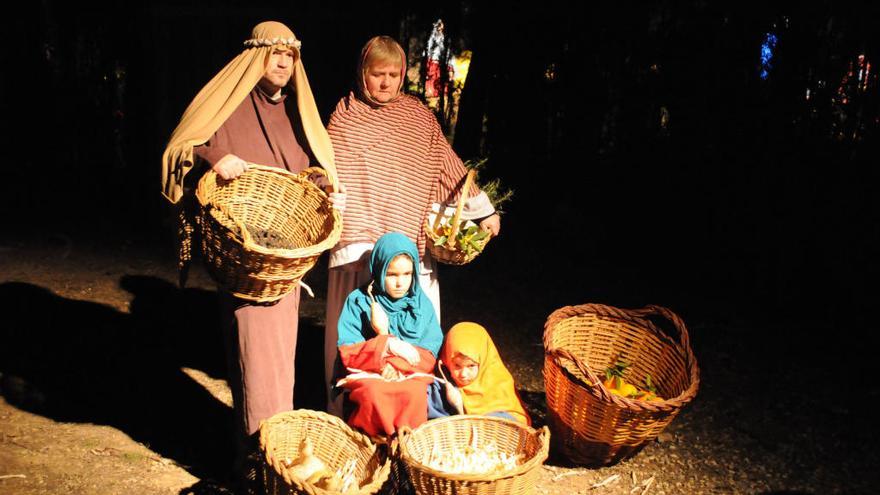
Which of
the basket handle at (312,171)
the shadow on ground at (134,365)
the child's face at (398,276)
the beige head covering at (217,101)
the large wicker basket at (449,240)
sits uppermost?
the beige head covering at (217,101)

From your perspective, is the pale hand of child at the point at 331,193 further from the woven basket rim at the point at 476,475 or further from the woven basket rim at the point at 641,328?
the woven basket rim at the point at 641,328

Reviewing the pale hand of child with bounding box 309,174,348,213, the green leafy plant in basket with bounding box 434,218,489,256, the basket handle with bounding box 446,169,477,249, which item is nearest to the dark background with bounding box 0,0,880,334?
the green leafy plant in basket with bounding box 434,218,489,256

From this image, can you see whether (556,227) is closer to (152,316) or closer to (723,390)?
(723,390)

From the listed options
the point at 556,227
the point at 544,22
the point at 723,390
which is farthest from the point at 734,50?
the point at 723,390

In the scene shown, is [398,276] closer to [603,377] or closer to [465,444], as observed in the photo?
[465,444]

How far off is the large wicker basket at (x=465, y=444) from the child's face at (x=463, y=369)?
224 millimetres

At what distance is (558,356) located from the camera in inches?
159

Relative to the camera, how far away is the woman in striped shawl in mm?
3990

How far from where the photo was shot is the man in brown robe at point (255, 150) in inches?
136

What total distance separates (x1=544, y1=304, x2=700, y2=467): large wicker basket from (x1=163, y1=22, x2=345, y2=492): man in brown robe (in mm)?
1393

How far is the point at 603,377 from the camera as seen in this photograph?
4566 mm

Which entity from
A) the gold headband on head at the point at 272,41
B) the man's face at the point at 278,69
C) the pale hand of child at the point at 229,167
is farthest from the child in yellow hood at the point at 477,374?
the gold headband on head at the point at 272,41

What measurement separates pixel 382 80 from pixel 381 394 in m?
1.55

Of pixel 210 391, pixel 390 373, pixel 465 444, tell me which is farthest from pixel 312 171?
pixel 210 391
